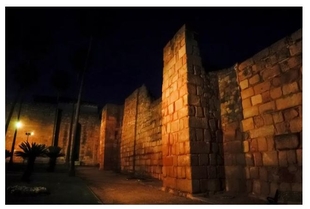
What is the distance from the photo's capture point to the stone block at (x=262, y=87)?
3837 millimetres

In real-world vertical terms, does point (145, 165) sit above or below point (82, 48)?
below

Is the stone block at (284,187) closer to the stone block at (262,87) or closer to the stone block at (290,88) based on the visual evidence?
the stone block at (290,88)

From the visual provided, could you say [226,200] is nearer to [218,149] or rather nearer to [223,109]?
[218,149]

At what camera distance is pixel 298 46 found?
336cm

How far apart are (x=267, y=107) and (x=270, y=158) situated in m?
0.88

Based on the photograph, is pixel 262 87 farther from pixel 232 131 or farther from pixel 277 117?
pixel 232 131

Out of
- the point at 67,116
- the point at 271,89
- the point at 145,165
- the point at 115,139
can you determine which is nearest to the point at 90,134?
the point at 67,116

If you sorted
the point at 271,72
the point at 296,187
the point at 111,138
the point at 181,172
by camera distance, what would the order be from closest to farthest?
1. the point at 296,187
2. the point at 271,72
3. the point at 181,172
4. the point at 111,138

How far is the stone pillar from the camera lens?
429 centimetres

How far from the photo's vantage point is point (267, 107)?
3.78 meters

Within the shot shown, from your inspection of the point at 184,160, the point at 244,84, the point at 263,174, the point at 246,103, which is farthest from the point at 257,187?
the point at 244,84

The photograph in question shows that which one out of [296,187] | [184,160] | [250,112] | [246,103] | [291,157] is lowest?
[296,187]

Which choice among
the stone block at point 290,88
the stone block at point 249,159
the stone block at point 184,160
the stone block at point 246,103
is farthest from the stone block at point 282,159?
the stone block at point 184,160

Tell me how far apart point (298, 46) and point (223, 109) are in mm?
1929
